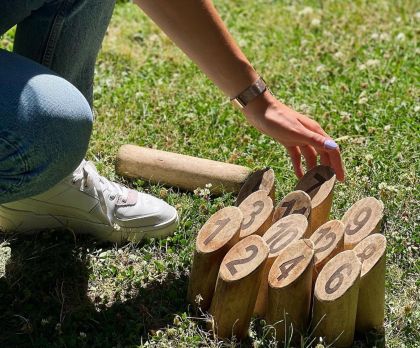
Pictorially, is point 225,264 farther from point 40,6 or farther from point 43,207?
point 40,6

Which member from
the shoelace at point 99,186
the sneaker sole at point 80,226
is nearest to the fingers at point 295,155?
the sneaker sole at point 80,226

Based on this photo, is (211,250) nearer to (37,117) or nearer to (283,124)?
(283,124)

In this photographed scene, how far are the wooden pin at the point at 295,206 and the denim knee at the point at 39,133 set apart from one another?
59 cm

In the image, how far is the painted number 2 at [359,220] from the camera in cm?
220

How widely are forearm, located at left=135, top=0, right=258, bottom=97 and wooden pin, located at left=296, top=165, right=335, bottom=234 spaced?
1.20ft

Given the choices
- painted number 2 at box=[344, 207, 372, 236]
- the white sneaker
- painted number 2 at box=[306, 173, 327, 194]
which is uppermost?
the white sneaker

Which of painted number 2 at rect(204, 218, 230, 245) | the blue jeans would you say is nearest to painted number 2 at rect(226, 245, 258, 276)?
painted number 2 at rect(204, 218, 230, 245)

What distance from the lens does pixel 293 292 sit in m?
1.99

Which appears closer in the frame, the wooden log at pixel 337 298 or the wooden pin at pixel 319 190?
the wooden log at pixel 337 298

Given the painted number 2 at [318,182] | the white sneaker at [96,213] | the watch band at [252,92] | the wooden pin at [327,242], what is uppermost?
the watch band at [252,92]

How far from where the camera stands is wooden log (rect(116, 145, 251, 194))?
8.89 ft

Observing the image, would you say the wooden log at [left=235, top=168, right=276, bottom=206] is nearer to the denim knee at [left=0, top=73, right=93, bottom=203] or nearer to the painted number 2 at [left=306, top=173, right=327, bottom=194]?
the painted number 2 at [left=306, top=173, right=327, bottom=194]

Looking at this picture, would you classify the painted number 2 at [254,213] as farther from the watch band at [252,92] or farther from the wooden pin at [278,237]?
the watch band at [252,92]

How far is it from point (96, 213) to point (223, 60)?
731 millimetres
